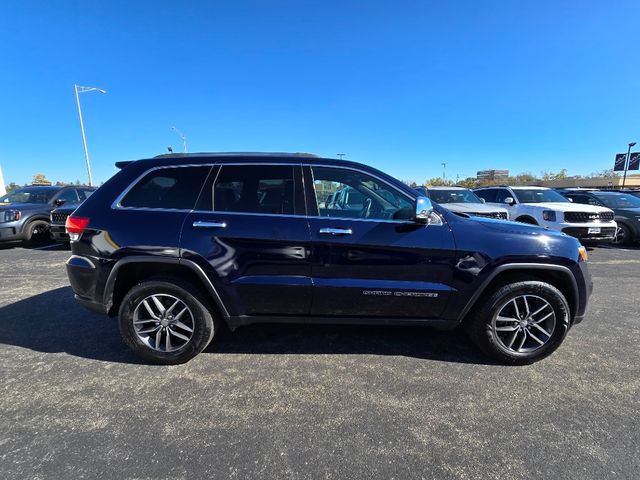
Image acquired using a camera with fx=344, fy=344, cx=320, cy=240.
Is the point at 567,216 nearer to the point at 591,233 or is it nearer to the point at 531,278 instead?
the point at 591,233

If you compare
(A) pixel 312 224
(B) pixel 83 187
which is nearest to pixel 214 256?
(A) pixel 312 224

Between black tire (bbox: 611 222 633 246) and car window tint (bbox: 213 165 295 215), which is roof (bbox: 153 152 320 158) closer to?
car window tint (bbox: 213 165 295 215)

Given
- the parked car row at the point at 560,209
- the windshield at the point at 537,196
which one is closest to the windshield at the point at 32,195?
the parked car row at the point at 560,209

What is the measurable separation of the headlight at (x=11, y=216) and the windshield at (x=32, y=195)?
38.3 inches

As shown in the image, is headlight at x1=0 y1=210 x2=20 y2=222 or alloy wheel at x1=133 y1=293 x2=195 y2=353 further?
headlight at x1=0 y1=210 x2=20 y2=222

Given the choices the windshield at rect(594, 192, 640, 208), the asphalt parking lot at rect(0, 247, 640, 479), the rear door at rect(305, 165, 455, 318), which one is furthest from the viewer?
the windshield at rect(594, 192, 640, 208)

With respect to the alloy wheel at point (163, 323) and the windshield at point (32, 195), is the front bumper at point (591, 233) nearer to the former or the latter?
the alloy wheel at point (163, 323)

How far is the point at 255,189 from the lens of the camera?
3.08 meters

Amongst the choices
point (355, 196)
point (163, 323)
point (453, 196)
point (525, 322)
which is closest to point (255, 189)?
point (355, 196)

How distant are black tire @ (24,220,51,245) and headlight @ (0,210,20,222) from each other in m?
0.28

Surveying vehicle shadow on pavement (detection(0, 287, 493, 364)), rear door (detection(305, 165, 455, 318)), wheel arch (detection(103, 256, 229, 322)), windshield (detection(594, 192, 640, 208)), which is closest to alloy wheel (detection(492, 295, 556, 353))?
vehicle shadow on pavement (detection(0, 287, 493, 364))

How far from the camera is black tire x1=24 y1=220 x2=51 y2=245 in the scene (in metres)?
8.91

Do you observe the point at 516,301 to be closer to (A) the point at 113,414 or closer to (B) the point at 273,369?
(B) the point at 273,369

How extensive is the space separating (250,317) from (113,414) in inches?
46.9
